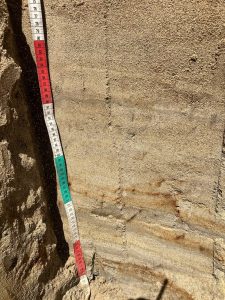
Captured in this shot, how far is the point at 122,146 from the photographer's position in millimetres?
1741

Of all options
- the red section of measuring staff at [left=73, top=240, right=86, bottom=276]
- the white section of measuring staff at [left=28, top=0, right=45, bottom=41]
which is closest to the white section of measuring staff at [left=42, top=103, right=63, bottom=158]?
the white section of measuring staff at [left=28, top=0, right=45, bottom=41]

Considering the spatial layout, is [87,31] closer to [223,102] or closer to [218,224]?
[223,102]

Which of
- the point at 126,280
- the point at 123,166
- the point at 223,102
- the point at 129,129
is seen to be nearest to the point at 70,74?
the point at 129,129

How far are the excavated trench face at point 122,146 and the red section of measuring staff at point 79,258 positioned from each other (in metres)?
0.05

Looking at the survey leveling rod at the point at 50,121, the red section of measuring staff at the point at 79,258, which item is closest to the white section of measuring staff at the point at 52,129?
the survey leveling rod at the point at 50,121

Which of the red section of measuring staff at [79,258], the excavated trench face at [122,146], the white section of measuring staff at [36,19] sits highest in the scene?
the white section of measuring staff at [36,19]

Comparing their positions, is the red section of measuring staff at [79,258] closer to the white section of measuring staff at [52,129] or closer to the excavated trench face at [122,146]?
the excavated trench face at [122,146]

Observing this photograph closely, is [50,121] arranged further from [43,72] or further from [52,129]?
[43,72]

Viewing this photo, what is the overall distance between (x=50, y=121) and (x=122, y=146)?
1.21 feet

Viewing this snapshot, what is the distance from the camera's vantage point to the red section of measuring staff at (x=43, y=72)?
63.1 inches

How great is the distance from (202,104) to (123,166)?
1.66 feet

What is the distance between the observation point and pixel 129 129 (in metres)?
1.69

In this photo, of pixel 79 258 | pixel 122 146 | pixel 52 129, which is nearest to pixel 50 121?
pixel 52 129

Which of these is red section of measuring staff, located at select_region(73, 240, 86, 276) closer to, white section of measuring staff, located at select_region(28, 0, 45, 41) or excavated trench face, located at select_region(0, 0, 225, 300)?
excavated trench face, located at select_region(0, 0, 225, 300)
